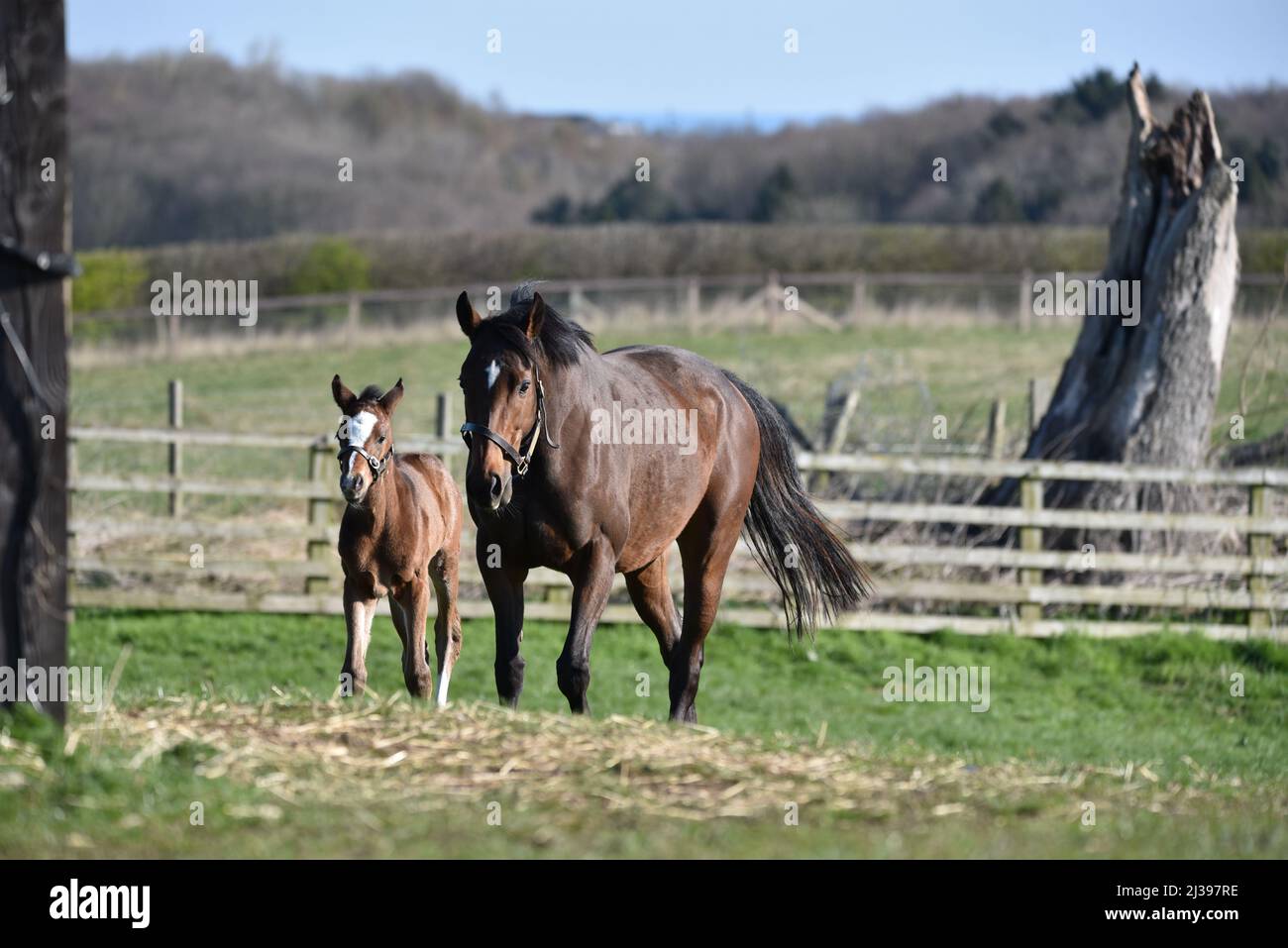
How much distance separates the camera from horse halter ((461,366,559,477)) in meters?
6.27

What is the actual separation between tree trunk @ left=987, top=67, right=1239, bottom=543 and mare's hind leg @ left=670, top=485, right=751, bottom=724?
257 inches

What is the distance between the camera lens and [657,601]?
845 centimetres

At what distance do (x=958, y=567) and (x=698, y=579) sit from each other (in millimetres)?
6344

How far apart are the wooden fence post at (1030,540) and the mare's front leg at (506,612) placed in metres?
7.29

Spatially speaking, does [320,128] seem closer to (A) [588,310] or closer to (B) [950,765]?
(A) [588,310]

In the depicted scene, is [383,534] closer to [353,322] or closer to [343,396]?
[343,396]

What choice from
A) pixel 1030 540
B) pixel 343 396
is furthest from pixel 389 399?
pixel 1030 540

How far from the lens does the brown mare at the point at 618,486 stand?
6.55 metres

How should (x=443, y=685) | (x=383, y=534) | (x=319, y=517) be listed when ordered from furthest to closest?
(x=319, y=517), (x=443, y=685), (x=383, y=534)

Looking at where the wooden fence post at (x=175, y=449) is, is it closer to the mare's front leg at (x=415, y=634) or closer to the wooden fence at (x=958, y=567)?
the wooden fence at (x=958, y=567)

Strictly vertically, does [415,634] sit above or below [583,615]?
below

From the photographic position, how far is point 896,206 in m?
55.8

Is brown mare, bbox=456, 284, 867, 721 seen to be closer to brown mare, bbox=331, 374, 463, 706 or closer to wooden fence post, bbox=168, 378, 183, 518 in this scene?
brown mare, bbox=331, 374, 463, 706
